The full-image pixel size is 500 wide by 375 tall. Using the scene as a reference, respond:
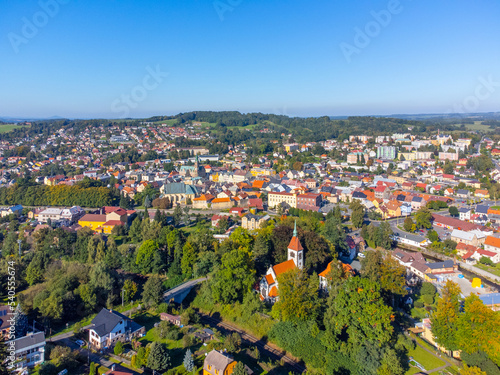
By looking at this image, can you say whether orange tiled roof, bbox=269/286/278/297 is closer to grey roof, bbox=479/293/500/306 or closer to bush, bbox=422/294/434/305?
bush, bbox=422/294/434/305

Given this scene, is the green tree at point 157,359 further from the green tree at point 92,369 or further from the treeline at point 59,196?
the treeline at point 59,196

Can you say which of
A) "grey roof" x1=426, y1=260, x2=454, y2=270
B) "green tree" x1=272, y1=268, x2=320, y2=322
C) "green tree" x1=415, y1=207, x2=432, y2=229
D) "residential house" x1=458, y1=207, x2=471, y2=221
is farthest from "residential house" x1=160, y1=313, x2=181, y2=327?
"residential house" x1=458, y1=207, x2=471, y2=221

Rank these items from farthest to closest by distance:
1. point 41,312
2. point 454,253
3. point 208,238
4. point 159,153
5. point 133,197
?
1. point 159,153
2. point 133,197
3. point 454,253
4. point 208,238
5. point 41,312

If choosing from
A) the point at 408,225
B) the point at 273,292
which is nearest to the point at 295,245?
the point at 273,292

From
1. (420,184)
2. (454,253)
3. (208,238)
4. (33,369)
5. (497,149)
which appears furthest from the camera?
(497,149)

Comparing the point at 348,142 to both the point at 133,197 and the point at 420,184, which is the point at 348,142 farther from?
the point at 133,197

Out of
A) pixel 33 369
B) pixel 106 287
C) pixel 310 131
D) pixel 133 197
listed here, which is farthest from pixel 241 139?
pixel 33 369

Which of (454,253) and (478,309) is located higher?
(478,309)

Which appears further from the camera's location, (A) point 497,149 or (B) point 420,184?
(A) point 497,149
